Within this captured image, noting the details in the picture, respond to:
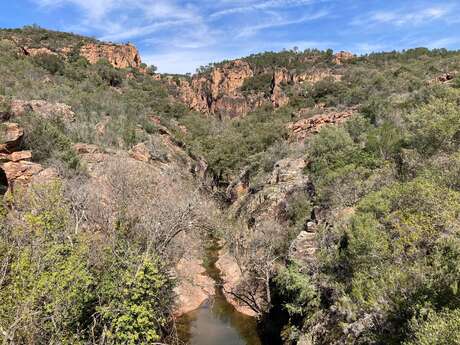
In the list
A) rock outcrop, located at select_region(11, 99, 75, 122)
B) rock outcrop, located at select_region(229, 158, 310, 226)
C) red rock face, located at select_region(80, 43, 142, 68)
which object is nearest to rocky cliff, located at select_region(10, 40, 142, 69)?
red rock face, located at select_region(80, 43, 142, 68)

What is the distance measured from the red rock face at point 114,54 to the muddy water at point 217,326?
82.7 m

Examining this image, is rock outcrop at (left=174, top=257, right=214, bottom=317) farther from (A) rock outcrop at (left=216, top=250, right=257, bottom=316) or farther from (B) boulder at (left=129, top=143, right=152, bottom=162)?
(B) boulder at (left=129, top=143, right=152, bottom=162)

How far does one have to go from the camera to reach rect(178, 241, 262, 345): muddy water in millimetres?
24531

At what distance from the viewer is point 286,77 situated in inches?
4530

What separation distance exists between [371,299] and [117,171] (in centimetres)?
1598

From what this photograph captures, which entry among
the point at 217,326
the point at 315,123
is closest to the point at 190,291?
the point at 217,326

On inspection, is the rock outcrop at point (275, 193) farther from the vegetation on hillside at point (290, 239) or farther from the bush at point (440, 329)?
the bush at point (440, 329)

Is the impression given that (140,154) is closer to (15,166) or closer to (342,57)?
(15,166)

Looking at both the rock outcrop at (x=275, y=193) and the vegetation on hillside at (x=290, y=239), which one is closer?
the vegetation on hillside at (x=290, y=239)

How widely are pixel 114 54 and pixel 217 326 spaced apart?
3629 inches

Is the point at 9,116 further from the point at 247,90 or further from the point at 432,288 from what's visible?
the point at 247,90

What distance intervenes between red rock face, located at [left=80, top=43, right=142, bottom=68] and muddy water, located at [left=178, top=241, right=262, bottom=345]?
271 ft

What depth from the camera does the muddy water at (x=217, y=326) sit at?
2453 cm

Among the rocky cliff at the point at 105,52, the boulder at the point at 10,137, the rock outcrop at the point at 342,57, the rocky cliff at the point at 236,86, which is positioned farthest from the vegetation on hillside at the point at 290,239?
the rock outcrop at the point at 342,57
